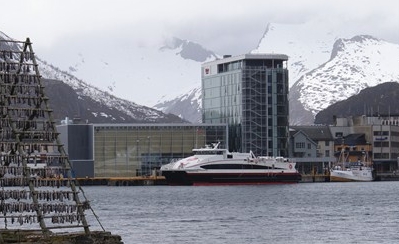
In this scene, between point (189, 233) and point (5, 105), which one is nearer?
point (5, 105)

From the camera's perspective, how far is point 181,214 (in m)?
145

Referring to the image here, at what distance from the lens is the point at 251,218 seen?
136 metres

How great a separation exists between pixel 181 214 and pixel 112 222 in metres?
16.3

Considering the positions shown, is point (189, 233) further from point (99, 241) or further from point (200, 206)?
point (200, 206)

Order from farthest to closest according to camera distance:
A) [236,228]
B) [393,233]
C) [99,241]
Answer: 1. [236,228]
2. [393,233]
3. [99,241]

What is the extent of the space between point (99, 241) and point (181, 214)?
65222 millimetres

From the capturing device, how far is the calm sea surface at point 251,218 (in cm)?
10856

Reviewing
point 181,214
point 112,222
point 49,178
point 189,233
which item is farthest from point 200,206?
point 49,178

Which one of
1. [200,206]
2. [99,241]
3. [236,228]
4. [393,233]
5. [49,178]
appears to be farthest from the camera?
[200,206]

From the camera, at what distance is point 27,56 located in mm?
81812

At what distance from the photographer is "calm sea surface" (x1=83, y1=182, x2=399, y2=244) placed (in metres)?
109

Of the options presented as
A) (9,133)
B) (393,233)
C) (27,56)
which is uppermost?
(27,56)

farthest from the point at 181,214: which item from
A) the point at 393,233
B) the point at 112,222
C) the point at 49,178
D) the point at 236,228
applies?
the point at 49,178

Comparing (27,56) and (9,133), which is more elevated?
(27,56)
